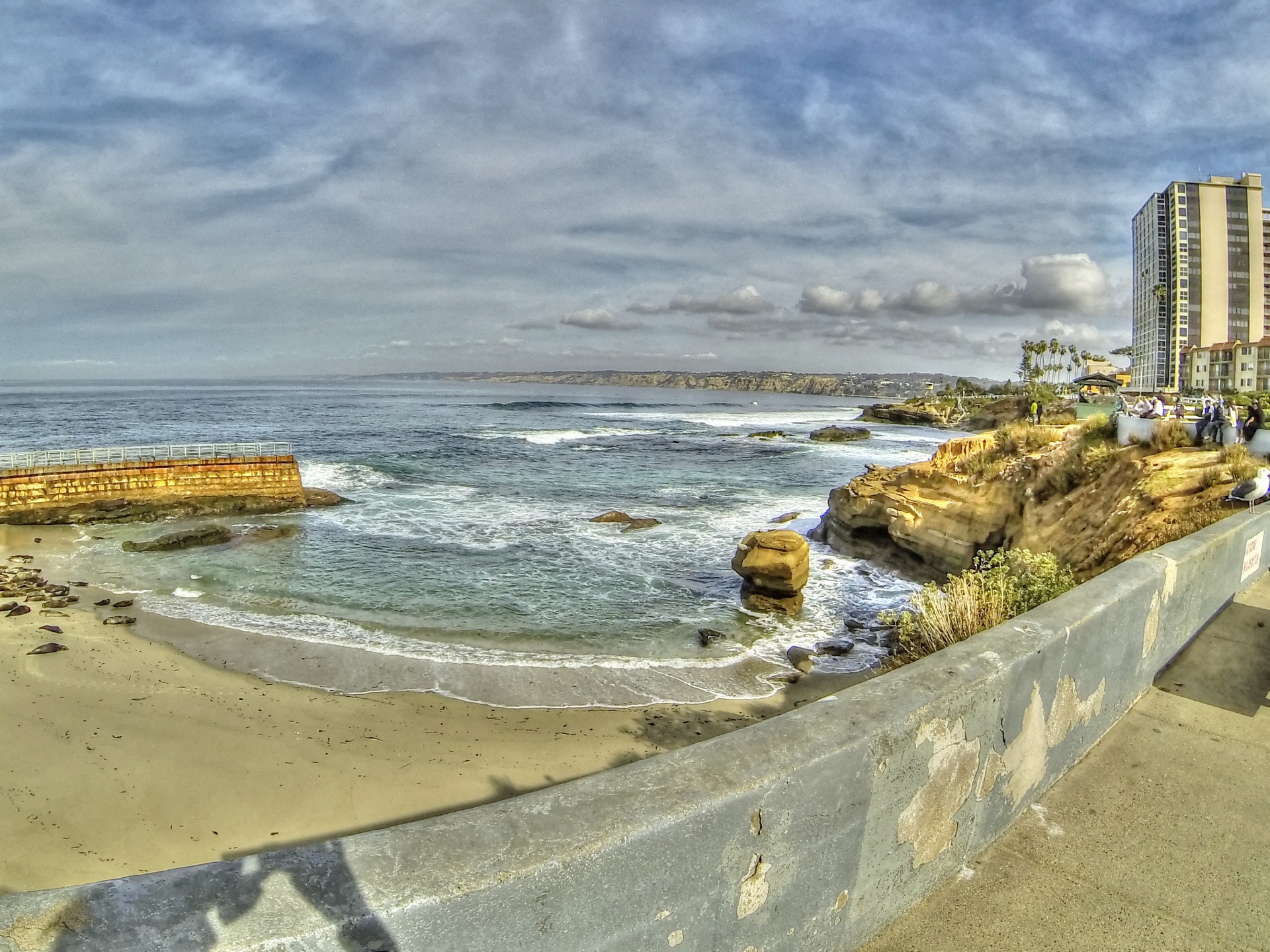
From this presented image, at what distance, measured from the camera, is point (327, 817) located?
757 centimetres

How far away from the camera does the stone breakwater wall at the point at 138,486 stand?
23.7 meters

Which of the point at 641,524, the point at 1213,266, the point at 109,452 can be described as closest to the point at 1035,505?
the point at 641,524

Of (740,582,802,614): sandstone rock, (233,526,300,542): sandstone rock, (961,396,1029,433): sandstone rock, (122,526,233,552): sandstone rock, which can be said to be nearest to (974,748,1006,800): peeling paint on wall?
(740,582,802,614): sandstone rock

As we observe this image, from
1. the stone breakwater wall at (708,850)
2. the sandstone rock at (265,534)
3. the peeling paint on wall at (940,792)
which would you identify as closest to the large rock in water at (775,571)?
the stone breakwater wall at (708,850)

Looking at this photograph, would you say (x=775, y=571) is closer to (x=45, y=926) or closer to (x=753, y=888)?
(x=753, y=888)

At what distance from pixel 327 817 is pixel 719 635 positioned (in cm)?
726

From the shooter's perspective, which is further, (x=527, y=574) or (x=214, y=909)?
(x=527, y=574)

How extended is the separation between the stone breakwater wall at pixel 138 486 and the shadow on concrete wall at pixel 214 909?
27217 mm

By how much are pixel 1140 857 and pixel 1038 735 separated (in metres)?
0.61

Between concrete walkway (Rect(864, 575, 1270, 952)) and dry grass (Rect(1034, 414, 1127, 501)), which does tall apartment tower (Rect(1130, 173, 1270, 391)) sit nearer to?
dry grass (Rect(1034, 414, 1127, 501))

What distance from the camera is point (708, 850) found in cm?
194

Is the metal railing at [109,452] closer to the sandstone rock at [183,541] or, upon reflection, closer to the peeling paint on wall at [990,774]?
the sandstone rock at [183,541]

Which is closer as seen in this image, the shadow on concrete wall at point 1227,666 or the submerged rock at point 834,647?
the shadow on concrete wall at point 1227,666

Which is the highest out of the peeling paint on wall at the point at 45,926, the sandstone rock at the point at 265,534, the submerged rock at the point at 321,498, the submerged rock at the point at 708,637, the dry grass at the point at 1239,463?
the peeling paint on wall at the point at 45,926
